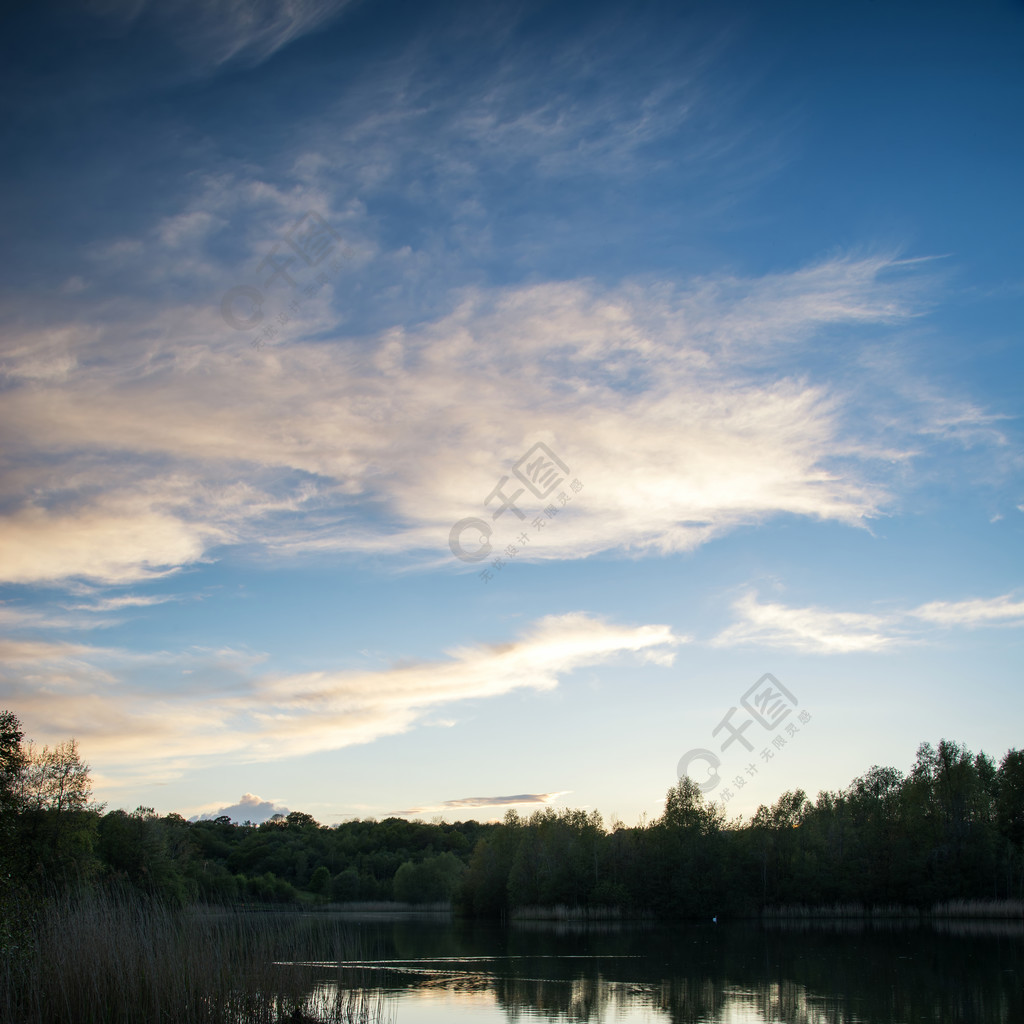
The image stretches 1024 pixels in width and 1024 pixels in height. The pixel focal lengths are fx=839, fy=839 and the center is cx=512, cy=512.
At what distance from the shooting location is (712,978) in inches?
1184

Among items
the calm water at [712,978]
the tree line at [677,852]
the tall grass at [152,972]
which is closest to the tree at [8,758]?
the tall grass at [152,972]

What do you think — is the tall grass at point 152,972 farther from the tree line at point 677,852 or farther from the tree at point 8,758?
the tree line at point 677,852

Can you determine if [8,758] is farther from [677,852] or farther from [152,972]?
[677,852]

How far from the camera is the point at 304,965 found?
53.3ft

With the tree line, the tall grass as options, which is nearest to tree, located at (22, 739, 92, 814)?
the tree line

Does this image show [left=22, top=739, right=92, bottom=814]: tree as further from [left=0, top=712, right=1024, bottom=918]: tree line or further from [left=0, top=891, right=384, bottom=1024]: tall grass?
[left=0, top=891, right=384, bottom=1024]: tall grass

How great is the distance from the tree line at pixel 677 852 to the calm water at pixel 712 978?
11721mm

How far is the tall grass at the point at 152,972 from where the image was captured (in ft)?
42.9

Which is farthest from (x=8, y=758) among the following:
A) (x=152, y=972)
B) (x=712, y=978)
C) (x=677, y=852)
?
(x=677, y=852)

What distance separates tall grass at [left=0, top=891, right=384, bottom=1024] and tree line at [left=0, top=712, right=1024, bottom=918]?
2935 centimetres

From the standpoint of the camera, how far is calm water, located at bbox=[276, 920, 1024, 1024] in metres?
22.2

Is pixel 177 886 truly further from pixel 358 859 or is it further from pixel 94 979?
pixel 358 859

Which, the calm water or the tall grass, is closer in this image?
the tall grass

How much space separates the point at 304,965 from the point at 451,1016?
865 centimetres
